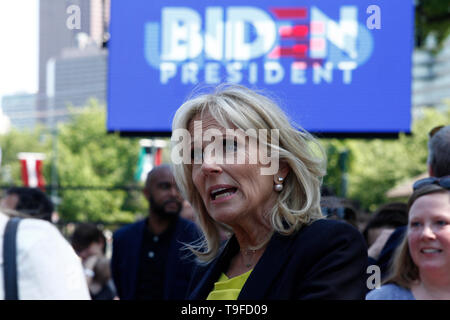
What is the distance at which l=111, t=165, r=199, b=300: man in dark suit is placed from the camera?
4.49m

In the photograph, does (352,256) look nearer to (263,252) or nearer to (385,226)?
(263,252)

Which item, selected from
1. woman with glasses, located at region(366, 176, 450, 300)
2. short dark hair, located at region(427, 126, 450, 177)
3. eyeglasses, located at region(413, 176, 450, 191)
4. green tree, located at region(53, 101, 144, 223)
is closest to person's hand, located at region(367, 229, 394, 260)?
short dark hair, located at region(427, 126, 450, 177)

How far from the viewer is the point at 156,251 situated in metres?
4.80

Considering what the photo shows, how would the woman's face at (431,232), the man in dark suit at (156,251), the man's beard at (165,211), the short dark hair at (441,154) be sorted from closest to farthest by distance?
1. the woman's face at (431,232)
2. the short dark hair at (441,154)
3. the man in dark suit at (156,251)
4. the man's beard at (165,211)

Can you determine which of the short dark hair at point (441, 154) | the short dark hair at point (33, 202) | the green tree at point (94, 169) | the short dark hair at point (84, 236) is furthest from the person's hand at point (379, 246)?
the green tree at point (94, 169)

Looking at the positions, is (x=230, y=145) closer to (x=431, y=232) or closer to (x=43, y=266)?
(x=43, y=266)

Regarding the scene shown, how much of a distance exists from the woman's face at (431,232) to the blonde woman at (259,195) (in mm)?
527

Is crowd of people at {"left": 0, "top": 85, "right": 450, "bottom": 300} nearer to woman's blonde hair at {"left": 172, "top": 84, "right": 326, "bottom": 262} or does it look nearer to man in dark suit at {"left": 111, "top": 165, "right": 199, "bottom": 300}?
woman's blonde hair at {"left": 172, "top": 84, "right": 326, "bottom": 262}

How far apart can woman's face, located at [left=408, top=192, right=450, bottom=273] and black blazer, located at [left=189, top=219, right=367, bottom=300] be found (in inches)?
25.5

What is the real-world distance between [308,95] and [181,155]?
4.81m

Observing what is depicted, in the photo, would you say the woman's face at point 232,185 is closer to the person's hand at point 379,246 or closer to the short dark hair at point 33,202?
the person's hand at point 379,246

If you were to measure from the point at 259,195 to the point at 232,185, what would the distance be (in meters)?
0.10

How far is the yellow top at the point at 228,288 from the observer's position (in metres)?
1.97
